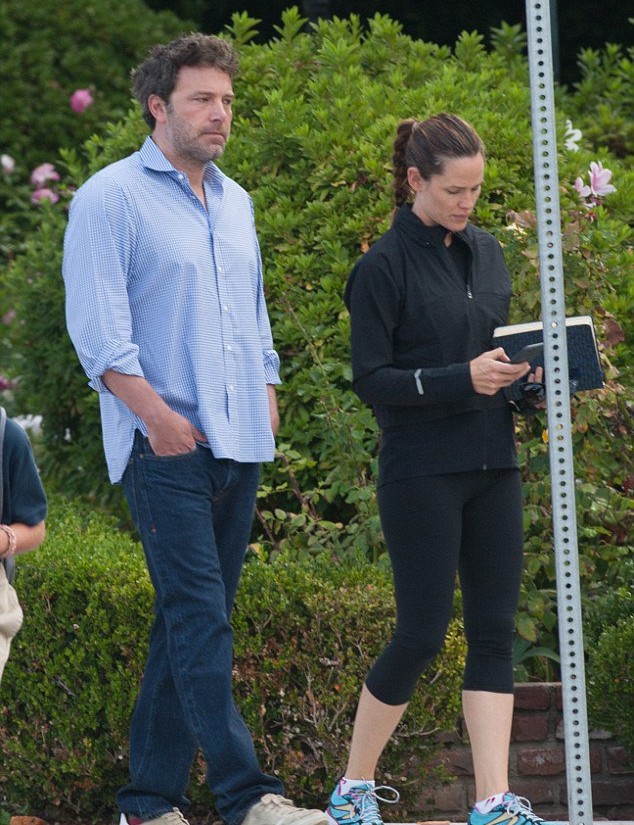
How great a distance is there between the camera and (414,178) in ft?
12.4

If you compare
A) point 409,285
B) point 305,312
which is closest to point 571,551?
point 409,285

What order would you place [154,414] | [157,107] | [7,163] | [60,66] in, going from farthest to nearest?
[60,66] → [7,163] → [157,107] → [154,414]

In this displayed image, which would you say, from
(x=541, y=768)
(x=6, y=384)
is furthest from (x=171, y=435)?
(x=6, y=384)

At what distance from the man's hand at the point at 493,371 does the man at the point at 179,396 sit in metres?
0.58

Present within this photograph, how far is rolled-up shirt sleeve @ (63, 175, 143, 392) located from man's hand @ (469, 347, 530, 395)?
2.62ft

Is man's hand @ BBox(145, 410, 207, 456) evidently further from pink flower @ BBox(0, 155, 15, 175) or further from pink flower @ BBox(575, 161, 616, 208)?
pink flower @ BBox(0, 155, 15, 175)

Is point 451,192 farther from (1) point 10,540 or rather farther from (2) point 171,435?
(1) point 10,540

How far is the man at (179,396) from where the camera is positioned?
3.55 meters

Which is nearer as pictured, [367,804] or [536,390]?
[536,390]

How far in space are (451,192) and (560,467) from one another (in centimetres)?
94

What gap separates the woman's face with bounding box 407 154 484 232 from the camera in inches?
145

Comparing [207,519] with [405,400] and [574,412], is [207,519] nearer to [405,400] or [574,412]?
[405,400]

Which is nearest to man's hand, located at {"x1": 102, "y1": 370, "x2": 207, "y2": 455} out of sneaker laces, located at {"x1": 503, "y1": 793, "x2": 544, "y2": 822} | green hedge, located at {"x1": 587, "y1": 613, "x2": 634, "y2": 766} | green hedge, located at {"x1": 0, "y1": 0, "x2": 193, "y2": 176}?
sneaker laces, located at {"x1": 503, "y1": 793, "x2": 544, "y2": 822}

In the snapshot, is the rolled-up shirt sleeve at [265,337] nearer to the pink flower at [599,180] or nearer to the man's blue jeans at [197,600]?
the man's blue jeans at [197,600]
